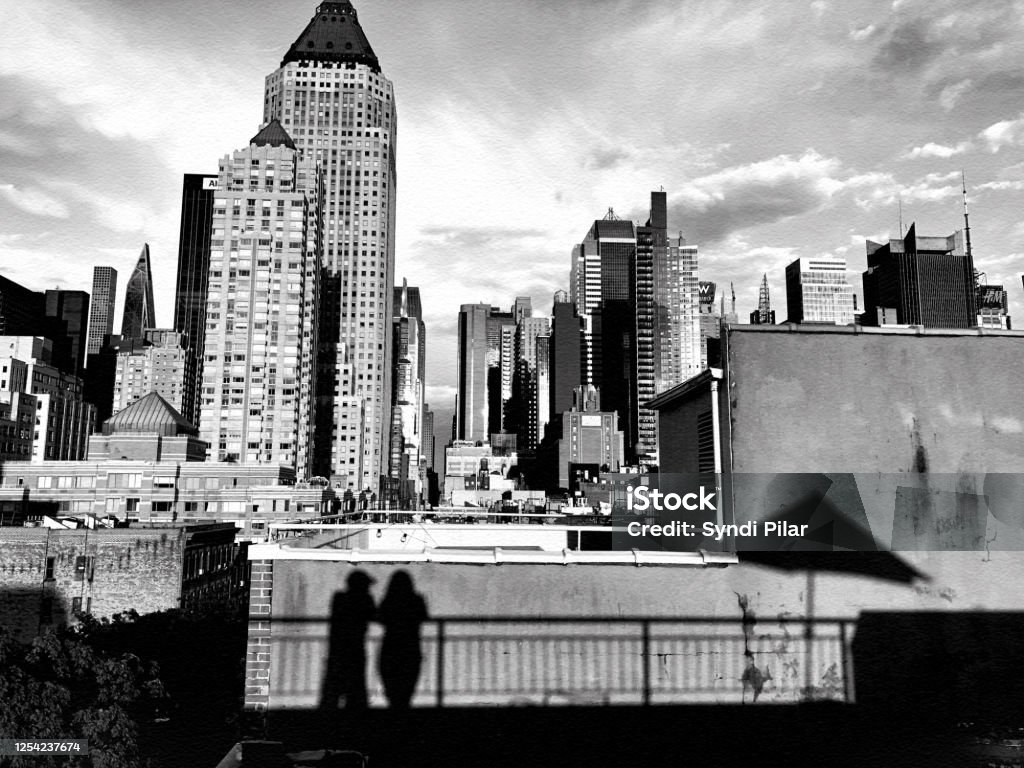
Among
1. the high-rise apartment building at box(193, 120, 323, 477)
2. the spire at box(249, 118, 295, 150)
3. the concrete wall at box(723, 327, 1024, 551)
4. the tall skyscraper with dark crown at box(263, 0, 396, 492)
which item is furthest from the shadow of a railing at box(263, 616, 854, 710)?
the tall skyscraper with dark crown at box(263, 0, 396, 492)

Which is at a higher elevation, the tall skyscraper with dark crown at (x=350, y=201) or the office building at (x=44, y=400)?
the tall skyscraper with dark crown at (x=350, y=201)

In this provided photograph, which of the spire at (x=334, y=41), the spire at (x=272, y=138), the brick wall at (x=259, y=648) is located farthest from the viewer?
the spire at (x=334, y=41)

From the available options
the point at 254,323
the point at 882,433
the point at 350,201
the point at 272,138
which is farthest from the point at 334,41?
the point at 882,433

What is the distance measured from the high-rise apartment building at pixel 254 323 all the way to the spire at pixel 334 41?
60455 mm

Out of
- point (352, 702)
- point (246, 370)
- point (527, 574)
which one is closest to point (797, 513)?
point (527, 574)

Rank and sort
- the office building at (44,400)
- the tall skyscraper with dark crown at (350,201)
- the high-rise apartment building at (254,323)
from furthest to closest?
the tall skyscraper with dark crown at (350,201)
the office building at (44,400)
the high-rise apartment building at (254,323)

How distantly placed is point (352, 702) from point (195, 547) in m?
43.0

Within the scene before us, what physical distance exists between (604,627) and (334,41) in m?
186

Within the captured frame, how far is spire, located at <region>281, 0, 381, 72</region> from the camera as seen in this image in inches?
6654

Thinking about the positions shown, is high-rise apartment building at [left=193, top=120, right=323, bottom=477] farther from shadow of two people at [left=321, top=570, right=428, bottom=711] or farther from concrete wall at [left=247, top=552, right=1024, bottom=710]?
shadow of two people at [left=321, top=570, right=428, bottom=711]

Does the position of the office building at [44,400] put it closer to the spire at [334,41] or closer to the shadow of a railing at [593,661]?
the spire at [334,41]

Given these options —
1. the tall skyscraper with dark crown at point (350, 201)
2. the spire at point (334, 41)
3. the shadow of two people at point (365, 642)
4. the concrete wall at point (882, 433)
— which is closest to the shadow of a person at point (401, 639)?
the shadow of two people at point (365, 642)

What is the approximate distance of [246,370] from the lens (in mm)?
119625

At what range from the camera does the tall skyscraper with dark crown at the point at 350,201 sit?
16175 centimetres
